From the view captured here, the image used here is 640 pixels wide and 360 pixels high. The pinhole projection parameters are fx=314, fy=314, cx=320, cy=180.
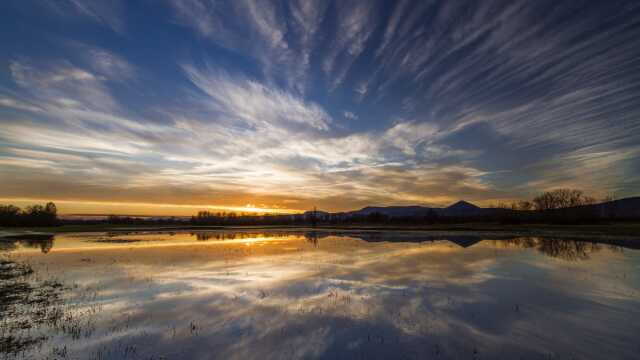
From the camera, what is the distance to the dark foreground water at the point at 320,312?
10.2m

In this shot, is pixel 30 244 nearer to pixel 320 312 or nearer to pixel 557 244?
pixel 320 312

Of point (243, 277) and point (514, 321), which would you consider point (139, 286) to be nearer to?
point (243, 277)

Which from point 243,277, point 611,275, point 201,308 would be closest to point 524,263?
point 611,275

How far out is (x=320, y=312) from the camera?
14.1 metres

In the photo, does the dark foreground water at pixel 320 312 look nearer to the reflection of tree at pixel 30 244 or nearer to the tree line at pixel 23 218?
the reflection of tree at pixel 30 244

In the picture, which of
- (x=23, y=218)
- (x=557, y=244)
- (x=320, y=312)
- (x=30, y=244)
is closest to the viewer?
(x=320, y=312)

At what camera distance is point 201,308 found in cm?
1470

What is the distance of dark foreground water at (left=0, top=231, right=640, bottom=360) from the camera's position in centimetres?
1019

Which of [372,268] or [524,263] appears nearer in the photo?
[372,268]

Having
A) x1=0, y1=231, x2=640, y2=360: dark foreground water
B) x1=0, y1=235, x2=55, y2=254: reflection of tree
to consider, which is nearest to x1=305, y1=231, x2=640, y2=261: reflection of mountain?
x1=0, y1=231, x2=640, y2=360: dark foreground water

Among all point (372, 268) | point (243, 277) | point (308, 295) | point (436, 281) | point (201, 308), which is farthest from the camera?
point (372, 268)

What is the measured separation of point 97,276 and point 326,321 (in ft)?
60.2

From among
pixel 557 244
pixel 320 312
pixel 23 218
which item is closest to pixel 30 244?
pixel 320 312

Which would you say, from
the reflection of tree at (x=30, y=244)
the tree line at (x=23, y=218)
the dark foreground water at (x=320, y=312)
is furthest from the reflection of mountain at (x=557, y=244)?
the tree line at (x=23, y=218)
